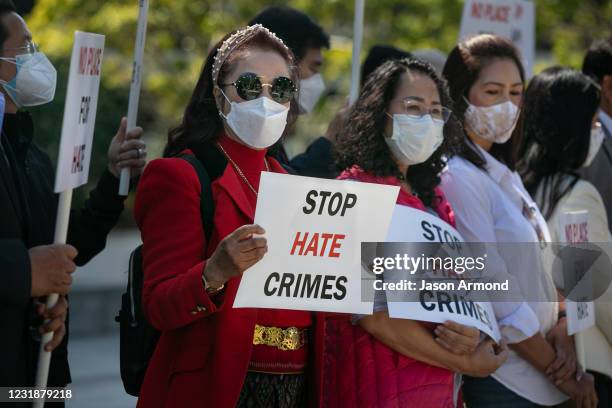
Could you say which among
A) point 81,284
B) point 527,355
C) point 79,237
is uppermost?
point 79,237

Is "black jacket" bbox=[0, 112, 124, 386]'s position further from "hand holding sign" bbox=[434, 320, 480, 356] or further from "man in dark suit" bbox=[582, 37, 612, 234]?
"man in dark suit" bbox=[582, 37, 612, 234]

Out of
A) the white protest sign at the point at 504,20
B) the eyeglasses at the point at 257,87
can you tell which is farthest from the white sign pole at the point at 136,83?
the white protest sign at the point at 504,20

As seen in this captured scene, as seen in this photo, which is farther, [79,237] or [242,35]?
[79,237]

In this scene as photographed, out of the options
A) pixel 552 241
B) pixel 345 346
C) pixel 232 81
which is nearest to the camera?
pixel 232 81

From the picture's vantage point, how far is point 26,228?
335 cm

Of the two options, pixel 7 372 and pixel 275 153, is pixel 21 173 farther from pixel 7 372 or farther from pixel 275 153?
pixel 275 153

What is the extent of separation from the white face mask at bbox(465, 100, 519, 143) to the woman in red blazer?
1319 millimetres

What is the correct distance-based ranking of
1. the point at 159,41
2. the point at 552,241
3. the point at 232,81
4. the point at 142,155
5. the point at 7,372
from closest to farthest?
the point at 7,372
the point at 232,81
the point at 142,155
the point at 552,241
the point at 159,41

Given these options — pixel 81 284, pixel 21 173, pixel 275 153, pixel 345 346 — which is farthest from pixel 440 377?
pixel 81 284

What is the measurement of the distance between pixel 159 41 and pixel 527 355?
28.8 ft

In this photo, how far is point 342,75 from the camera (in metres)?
12.2

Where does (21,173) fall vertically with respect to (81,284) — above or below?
above

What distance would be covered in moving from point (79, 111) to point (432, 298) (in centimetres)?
141
